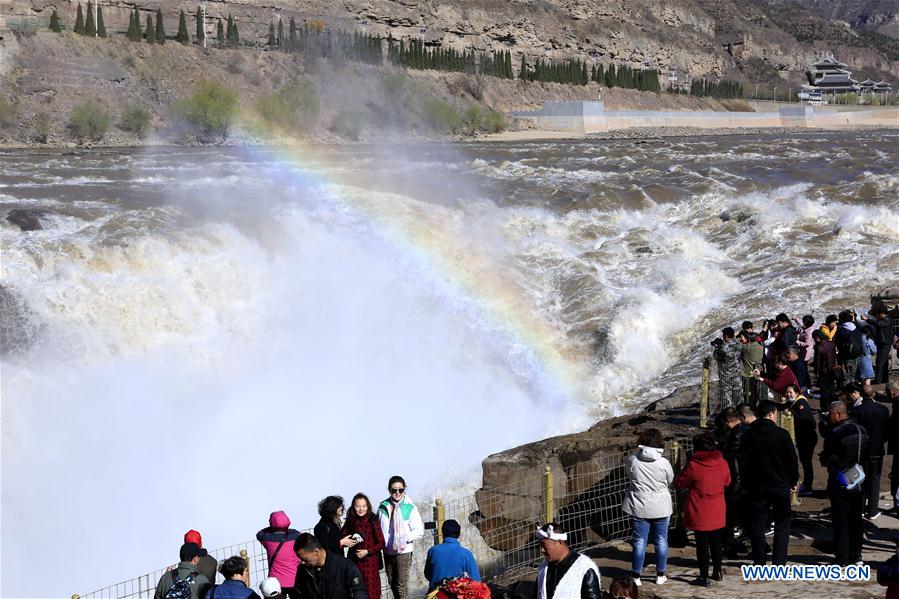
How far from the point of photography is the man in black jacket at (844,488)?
8141 millimetres

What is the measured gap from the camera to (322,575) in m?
6.19

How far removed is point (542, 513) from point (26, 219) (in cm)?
2074

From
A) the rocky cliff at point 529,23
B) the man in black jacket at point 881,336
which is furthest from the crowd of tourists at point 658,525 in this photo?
→ the rocky cliff at point 529,23

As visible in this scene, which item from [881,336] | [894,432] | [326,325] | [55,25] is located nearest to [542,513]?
[894,432]

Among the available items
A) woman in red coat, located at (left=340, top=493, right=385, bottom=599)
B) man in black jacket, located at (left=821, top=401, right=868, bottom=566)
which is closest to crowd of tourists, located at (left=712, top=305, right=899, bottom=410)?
man in black jacket, located at (left=821, top=401, right=868, bottom=566)

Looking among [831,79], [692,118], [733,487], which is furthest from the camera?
[831,79]

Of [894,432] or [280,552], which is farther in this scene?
[894,432]

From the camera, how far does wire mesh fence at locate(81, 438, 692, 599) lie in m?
10.3

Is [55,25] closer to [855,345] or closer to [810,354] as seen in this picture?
[810,354]

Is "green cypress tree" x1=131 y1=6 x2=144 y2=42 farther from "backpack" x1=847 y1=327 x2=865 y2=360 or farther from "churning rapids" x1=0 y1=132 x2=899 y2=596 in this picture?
"backpack" x1=847 y1=327 x2=865 y2=360

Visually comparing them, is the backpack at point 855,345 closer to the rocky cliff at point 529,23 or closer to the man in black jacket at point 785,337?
the man in black jacket at point 785,337

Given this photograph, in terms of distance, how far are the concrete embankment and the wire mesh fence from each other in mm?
87063

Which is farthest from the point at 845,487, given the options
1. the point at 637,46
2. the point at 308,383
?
→ the point at 637,46

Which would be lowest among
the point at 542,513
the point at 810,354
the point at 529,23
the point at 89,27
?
the point at 542,513
